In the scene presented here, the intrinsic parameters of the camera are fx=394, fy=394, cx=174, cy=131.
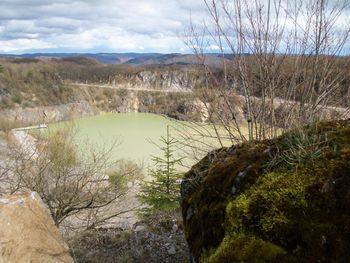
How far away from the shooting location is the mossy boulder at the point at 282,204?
199 centimetres

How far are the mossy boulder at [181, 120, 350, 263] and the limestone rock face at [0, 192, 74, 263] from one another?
6.00ft

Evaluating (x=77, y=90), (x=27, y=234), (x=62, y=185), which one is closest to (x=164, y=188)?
(x=62, y=185)

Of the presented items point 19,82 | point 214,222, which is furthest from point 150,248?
point 19,82

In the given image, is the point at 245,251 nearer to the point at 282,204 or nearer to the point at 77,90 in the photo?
the point at 282,204

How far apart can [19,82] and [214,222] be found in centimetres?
10556

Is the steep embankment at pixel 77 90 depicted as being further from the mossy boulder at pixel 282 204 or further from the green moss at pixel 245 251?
the green moss at pixel 245 251

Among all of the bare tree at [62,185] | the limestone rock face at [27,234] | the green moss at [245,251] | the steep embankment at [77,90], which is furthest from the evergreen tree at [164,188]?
the steep embankment at [77,90]

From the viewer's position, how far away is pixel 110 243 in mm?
7539

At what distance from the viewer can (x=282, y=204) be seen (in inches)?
85.9

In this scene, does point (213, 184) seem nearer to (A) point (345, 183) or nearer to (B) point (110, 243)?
(A) point (345, 183)

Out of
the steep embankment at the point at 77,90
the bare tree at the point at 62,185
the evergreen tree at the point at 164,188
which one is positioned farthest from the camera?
the steep embankment at the point at 77,90

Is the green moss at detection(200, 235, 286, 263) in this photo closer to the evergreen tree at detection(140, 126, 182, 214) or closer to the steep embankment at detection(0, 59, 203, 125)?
the evergreen tree at detection(140, 126, 182, 214)

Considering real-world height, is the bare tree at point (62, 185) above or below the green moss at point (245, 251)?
below

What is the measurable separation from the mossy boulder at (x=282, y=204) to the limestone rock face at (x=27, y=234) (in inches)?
72.0
